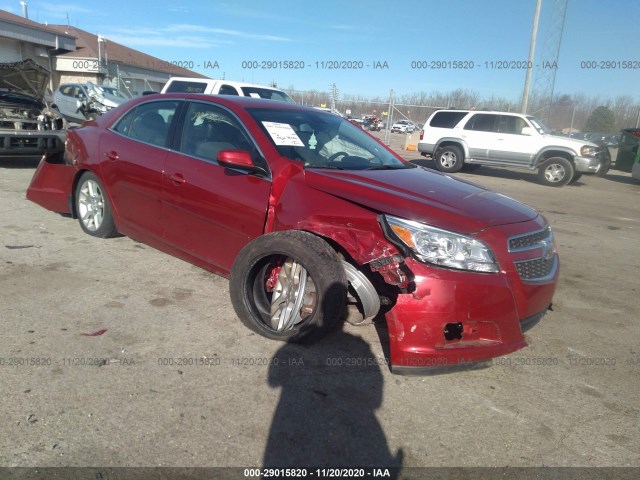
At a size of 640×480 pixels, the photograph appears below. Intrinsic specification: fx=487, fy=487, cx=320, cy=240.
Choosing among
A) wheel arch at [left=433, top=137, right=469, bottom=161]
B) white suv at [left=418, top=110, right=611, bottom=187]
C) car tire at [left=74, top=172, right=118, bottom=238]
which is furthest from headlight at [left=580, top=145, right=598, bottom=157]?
car tire at [left=74, top=172, right=118, bottom=238]

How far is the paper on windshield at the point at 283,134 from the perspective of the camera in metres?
3.66

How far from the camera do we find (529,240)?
3.10m

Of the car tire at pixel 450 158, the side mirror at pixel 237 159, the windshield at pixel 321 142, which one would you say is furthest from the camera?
the car tire at pixel 450 158

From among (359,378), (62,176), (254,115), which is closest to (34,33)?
(62,176)

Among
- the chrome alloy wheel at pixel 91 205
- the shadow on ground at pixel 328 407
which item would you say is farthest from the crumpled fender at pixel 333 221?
the chrome alloy wheel at pixel 91 205

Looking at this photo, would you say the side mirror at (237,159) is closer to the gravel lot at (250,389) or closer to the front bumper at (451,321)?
the gravel lot at (250,389)

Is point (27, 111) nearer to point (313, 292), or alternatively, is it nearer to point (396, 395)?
point (313, 292)

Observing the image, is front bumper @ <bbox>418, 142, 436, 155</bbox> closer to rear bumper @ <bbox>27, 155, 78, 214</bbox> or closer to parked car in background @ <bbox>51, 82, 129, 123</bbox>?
parked car in background @ <bbox>51, 82, 129, 123</bbox>

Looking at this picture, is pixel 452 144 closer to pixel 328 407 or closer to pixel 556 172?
pixel 556 172

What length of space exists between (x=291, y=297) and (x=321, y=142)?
1365 mm

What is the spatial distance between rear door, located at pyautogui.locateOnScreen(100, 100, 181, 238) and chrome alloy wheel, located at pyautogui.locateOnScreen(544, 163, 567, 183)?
12.3 m

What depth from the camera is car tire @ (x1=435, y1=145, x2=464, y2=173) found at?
15.0m

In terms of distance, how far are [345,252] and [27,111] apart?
915 centimetres

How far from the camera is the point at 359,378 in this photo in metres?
2.95
